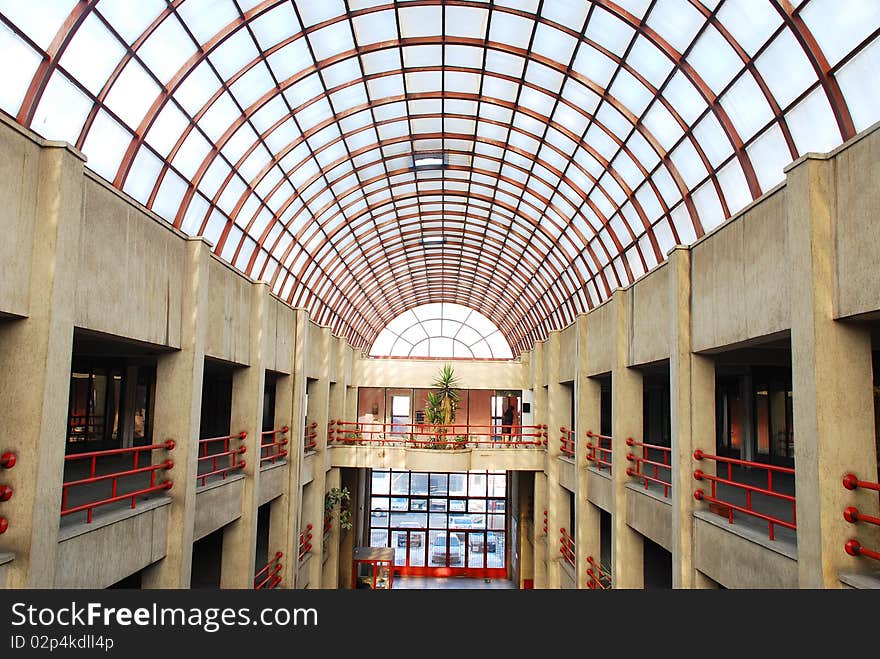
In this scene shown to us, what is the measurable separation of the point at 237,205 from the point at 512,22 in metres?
11.2

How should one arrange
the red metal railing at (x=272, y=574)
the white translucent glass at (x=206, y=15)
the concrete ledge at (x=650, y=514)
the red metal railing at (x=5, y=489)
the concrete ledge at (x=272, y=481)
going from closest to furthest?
the red metal railing at (x=5, y=489) → the white translucent glass at (x=206, y=15) → the concrete ledge at (x=650, y=514) → the concrete ledge at (x=272, y=481) → the red metal railing at (x=272, y=574)

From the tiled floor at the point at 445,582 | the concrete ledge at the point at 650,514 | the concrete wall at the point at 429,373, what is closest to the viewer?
the concrete ledge at the point at 650,514

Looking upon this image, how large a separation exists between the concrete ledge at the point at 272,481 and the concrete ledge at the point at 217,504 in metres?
1.58

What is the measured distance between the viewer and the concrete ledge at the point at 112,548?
33.3 feet

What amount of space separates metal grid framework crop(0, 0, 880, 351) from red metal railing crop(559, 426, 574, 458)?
6619 mm

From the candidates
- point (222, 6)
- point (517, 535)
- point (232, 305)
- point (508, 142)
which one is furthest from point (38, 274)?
point (517, 535)

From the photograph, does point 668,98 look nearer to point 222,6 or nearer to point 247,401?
point 222,6

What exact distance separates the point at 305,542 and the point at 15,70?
21.5 metres

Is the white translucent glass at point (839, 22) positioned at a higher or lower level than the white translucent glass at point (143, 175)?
higher

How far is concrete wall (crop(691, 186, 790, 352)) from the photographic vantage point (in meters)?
10.7

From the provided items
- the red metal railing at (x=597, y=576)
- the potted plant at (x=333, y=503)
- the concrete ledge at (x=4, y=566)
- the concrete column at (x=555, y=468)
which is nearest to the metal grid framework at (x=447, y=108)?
the concrete column at (x=555, y=468)

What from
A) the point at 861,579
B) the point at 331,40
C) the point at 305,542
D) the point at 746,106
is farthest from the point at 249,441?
the point at 746,106

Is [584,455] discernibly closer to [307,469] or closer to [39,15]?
[307,469]

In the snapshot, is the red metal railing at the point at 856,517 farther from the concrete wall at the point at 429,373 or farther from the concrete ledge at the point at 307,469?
the concrete wall at the point at 429,373
